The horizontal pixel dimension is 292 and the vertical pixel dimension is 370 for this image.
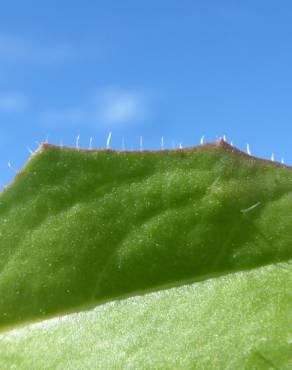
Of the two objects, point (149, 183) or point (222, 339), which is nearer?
point (222, 339)

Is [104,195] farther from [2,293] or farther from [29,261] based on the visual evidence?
[2,293]

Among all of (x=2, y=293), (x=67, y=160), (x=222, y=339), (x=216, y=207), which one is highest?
(x=67, y=160)

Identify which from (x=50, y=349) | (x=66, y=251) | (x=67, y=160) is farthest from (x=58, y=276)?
(x=67, y=160)

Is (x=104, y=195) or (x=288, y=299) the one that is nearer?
(x=288, y=299)

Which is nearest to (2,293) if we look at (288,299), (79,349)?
(79,349)

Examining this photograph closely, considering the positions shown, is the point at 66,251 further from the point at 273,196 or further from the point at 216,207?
the point at 273,196

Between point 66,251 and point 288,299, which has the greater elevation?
point 66,251
